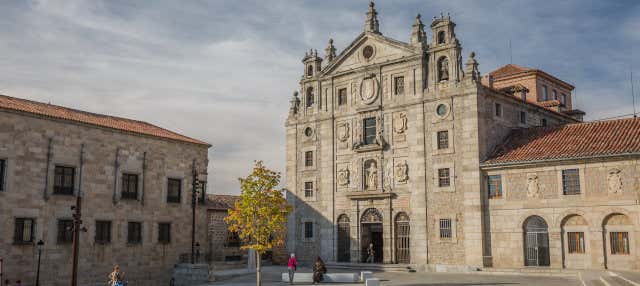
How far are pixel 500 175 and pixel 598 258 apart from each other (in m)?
6.58

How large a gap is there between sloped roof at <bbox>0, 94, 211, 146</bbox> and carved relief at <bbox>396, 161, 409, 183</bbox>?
13346mm

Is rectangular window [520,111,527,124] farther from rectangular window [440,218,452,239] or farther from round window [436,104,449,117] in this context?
rectangular window [440,218,452,239]

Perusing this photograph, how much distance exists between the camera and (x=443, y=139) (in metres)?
37.7

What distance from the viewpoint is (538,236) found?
33750 mm

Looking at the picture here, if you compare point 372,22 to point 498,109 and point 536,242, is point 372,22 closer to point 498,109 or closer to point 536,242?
point 498,109

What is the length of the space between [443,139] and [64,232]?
22.2m

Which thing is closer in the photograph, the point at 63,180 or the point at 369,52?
the point at 63,180

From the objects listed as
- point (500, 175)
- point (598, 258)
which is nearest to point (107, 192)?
point (500, 175)

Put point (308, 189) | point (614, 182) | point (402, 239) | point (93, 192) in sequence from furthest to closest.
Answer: point (308, 189) < point (402, 239) < point (93, 192) < point (614, 182)

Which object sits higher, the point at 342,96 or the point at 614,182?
the point at 342,96

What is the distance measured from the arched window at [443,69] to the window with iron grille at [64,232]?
23.0 m

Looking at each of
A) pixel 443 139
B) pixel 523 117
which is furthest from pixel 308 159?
pixel 523 117

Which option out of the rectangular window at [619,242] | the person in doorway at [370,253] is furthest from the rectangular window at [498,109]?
the person in doorway at [370,253]

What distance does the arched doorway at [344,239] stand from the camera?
41562mm
